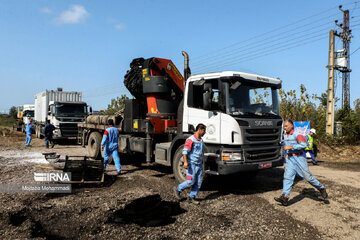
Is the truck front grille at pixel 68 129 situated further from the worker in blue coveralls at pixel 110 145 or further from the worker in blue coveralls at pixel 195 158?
the worker in blue coveralls at pixel 195 158

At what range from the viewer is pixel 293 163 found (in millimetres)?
5441

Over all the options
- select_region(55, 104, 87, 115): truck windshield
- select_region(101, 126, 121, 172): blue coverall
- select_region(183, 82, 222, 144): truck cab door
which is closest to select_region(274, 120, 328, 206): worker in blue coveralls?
select_region(183, 82, 222, 144): truck cab door

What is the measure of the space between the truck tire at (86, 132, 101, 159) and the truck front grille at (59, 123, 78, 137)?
18.9 feet

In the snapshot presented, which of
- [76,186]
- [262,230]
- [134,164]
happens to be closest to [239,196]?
[262,230]

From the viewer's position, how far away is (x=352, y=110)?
16359mm

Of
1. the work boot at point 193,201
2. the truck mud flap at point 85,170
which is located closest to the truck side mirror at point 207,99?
the work boot at point 193,201

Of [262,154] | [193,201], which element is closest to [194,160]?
[193,201]

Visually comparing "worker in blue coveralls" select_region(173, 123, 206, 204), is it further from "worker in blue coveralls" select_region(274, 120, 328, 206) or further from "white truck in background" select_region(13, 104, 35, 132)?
"white truck in background" select_region(13, 104, 35, 132)

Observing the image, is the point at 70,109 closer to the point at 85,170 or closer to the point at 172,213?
the point at 85,170

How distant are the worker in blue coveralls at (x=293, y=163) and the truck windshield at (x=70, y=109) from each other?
14091mm

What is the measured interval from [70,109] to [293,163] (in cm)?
1448

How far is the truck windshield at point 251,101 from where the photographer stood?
586cm

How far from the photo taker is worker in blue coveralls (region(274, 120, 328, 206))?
529cm

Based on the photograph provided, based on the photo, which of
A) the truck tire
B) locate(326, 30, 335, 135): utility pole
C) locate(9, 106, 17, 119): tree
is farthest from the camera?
locate(9, 106, 17, 119): tree
